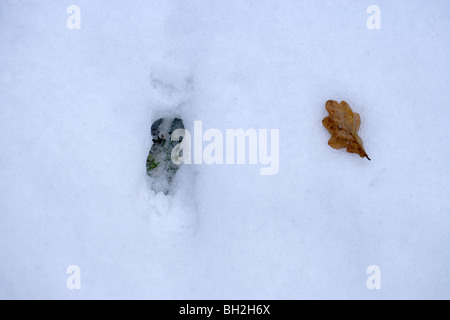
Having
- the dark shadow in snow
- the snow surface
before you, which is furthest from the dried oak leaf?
the dark shadow in snow

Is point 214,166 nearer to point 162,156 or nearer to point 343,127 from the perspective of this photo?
point 162,156

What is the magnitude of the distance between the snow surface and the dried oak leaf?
0.15 ft

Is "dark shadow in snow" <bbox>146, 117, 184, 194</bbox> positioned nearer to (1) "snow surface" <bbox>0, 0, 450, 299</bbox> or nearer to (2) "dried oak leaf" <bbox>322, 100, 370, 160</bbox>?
(1) "snow surface" <bbox>0, 0, 450, 299</bbox>

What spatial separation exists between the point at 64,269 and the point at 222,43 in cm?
133

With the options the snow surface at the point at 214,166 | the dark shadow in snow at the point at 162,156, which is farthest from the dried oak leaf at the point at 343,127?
the dark shadow in snow at the point at 162,156

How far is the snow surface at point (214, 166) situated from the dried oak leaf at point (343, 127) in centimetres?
4

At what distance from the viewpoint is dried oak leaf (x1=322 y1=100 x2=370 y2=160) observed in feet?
4.97

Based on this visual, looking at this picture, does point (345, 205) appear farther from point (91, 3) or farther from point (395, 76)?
point (91, 3)

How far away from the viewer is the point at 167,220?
1.54m

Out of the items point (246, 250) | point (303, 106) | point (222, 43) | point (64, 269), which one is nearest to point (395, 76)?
point (303, 106)

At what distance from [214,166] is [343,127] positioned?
2.07 ft

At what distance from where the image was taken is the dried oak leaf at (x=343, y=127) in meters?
1.51

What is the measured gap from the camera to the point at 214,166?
1.55m

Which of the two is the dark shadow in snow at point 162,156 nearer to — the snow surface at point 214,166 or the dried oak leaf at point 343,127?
the snow surface at point 214,166
